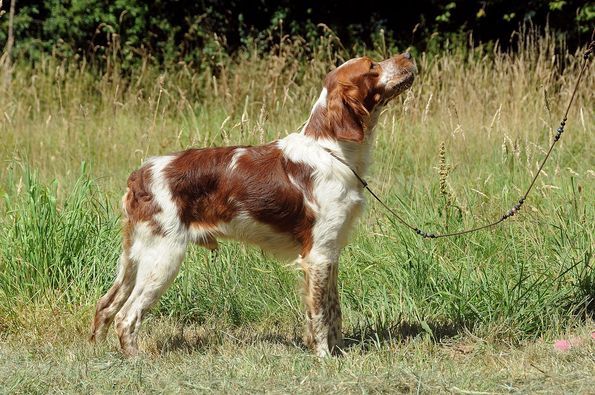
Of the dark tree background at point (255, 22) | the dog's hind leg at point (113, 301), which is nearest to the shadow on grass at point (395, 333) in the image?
the dog's hind leg at point (113, 301)

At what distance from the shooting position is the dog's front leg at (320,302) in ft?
15.3

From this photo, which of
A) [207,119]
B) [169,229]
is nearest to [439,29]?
[207,119]

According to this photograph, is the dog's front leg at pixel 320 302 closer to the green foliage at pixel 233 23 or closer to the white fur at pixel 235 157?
the white fur at pixel 235 157

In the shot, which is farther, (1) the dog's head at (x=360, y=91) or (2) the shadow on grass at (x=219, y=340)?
(2) the shadow on grass at (x=219, y=340)

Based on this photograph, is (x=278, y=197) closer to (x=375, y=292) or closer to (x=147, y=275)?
(x=147, y=275)

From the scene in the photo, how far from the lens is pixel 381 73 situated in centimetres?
471

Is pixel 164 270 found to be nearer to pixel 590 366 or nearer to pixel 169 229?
pixel 169 229

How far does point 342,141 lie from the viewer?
4707 millimetres

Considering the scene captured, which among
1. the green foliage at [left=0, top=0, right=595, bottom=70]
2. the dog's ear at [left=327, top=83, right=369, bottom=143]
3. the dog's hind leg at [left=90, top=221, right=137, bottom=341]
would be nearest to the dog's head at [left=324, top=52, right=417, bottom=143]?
the dog's ear at [left=327, top=83, right=369, bottom=143]

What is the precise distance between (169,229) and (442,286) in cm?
156

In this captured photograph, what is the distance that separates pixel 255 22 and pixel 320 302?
856 centimetres

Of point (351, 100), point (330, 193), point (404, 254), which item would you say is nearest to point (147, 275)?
point (330, 193)

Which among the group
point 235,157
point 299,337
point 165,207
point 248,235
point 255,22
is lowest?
point 299,337

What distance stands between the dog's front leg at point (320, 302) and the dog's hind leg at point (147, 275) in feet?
2.11
